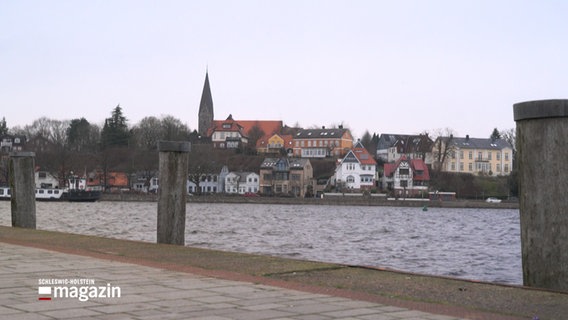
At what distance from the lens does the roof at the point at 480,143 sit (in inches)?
5856

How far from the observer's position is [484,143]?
151625mm

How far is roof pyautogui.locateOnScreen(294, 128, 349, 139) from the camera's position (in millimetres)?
164375

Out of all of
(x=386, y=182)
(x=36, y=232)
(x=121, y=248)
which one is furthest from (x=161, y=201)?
(x=386, y=182)

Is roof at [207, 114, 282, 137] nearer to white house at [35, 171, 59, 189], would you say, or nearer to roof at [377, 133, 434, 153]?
roof at [377, 133, 434, 153]

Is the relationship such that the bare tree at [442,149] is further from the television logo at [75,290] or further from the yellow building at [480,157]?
the television logo at [75,290]

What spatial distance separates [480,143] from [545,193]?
5777 inches

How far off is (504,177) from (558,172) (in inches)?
5218

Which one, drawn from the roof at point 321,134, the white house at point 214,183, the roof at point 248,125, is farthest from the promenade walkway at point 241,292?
the roof at point 248,125

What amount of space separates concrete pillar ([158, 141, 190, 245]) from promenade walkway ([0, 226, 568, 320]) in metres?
3.18

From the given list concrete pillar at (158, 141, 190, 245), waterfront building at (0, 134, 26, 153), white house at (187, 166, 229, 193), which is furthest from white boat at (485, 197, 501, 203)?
waterfront building at (0, 134, 26, 153)

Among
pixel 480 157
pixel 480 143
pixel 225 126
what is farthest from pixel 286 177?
pixel 225 126

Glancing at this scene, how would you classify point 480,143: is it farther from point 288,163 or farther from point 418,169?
point 288,163

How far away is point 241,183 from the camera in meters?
138

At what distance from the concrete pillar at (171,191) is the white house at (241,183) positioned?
121 meters
